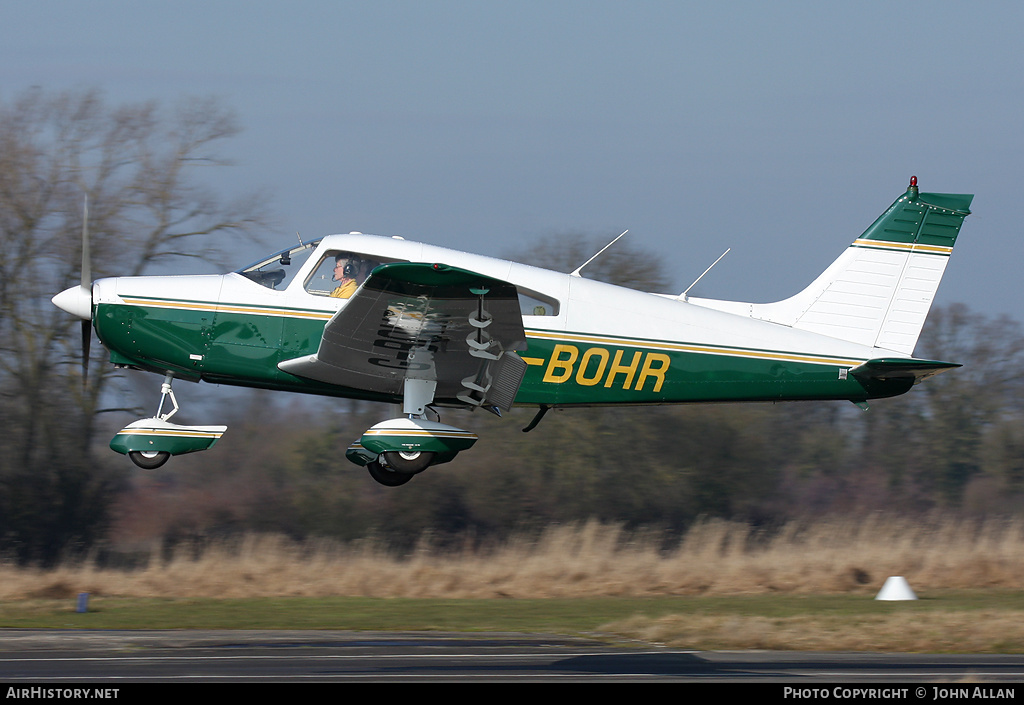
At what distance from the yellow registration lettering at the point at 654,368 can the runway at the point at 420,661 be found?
8.48ft

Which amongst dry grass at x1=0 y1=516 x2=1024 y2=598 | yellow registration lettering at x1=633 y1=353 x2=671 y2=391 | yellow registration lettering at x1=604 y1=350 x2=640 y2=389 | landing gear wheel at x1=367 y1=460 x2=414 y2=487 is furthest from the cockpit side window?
dry grass at x1=0 y1=516 x2=1024 y2=598

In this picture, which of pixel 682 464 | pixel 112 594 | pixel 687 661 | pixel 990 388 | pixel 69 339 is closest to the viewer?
pixel 687 661

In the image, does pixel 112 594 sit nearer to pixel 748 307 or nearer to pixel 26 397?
pixel 26 397

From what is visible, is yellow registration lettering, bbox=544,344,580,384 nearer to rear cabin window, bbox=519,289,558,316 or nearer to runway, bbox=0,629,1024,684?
rear cabin window, bbox=519,289,558,316

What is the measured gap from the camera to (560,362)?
32.3 ft

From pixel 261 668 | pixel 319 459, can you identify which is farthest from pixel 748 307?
pixel 319 459

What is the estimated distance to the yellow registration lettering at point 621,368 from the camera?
998 centimetres

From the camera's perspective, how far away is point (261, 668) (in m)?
9.77

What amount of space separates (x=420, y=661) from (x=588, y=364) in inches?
126

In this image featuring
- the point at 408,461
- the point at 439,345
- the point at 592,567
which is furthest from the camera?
the point at 592,567

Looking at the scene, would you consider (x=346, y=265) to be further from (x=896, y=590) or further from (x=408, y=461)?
(x=896, y=590)

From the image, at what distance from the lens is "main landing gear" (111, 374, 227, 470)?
9547mm

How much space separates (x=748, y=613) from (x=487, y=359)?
20.9 feet

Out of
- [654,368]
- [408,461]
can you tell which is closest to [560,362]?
[654,368]
